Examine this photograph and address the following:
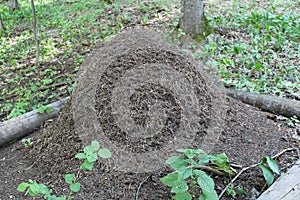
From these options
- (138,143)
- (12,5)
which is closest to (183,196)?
(138,143)

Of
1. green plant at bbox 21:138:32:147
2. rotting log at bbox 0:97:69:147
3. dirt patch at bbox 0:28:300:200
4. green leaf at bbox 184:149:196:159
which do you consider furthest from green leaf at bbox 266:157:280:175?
rotting log at bbox 0:97:69:147

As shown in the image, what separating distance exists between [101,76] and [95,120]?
16.4 inches

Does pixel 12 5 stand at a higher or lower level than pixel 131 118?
lower

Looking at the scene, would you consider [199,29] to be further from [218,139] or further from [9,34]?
[9,34]

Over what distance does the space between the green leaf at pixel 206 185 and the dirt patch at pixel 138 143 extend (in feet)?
1.17

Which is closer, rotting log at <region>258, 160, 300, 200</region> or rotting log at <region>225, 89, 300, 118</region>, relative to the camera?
rotting log at <region>258, 160, 300, 200</region>

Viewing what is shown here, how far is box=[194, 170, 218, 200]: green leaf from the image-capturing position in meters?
1.81

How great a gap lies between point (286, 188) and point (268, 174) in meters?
0.23

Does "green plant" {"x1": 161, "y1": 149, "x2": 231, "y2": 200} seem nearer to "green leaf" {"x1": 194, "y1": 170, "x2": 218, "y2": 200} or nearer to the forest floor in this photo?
"green leaf" {"x1": 194, "y1": 170, "x2": 218, "y2": 200}

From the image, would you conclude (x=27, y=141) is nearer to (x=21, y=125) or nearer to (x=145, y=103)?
(x=21, y=125)

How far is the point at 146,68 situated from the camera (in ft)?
9.27

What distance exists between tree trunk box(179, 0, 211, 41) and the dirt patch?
7.26ft

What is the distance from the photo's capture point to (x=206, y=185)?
1.82m

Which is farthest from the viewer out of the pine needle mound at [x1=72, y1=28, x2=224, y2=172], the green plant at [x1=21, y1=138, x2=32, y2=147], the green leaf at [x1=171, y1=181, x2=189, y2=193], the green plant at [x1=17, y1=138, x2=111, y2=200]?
the green plant at [x1=21, y1=138, x2=32, y2=147]
